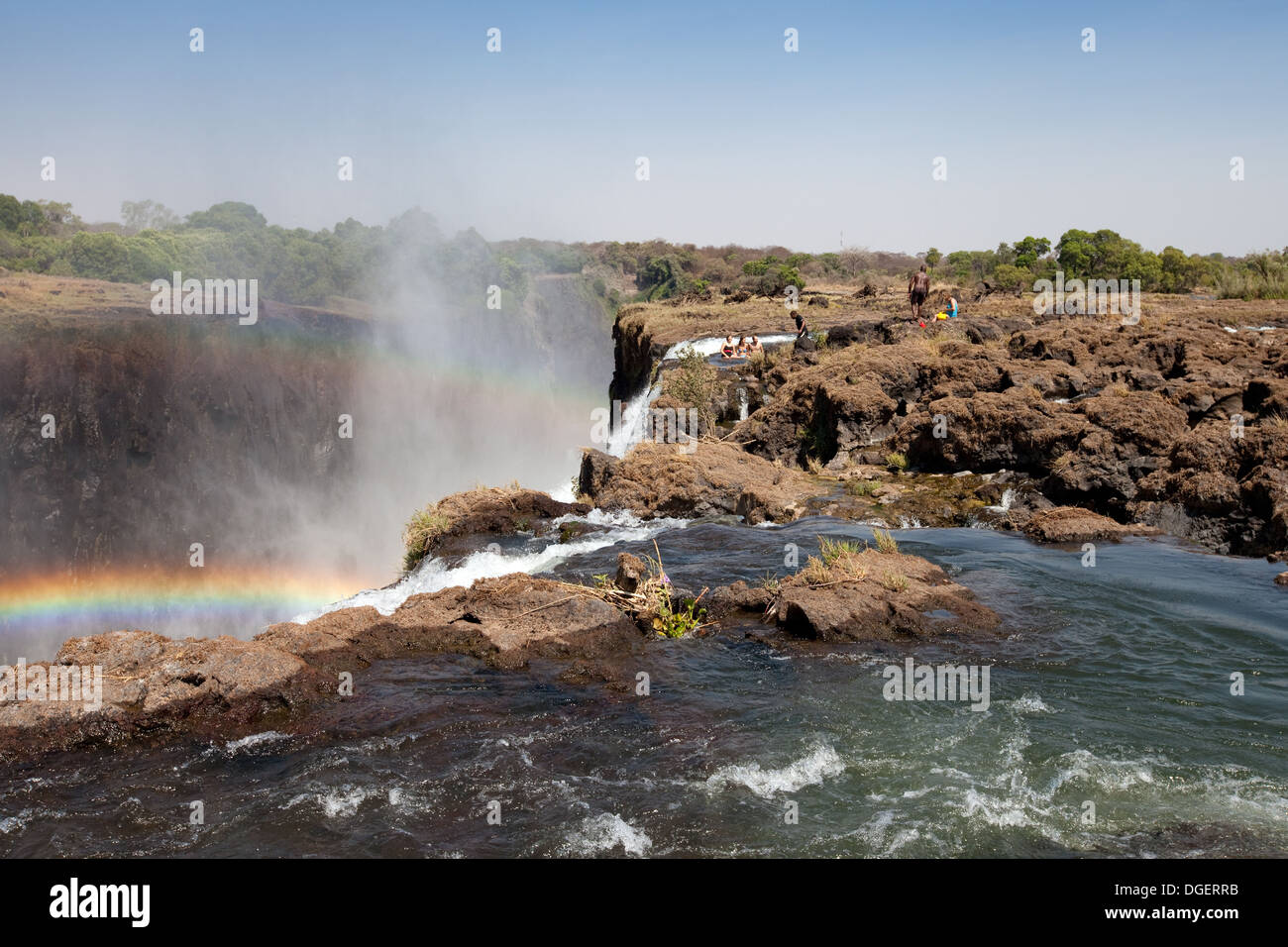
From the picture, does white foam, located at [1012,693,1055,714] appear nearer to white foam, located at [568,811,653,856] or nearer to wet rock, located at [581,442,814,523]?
white foam, located at [568,811,653,856]

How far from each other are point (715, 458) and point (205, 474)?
39767 mm

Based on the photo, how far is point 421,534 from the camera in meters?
15.1

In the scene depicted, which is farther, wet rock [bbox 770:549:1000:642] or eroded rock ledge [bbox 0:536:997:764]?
wet rock [bbox 770:549:1000:642]

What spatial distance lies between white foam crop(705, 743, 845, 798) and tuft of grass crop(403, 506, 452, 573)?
965 cm

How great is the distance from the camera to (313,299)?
244ft

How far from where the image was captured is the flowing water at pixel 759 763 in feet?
18.0

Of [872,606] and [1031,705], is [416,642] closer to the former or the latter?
[872,606]

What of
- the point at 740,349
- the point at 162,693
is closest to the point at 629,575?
the point at 162,693

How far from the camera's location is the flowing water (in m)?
5.48

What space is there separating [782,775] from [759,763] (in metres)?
0.23

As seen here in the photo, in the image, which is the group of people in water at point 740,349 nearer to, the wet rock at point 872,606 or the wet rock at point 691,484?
the wet rock at point 691,484

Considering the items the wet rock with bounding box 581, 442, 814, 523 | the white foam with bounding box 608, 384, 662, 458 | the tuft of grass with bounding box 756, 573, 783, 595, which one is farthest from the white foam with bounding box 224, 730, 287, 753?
the white foam with bounding box 608, 384, 662, 458

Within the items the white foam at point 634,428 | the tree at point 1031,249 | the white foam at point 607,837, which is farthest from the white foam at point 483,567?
the tree at point 1031,249

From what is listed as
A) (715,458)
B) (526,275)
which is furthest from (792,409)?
(526,275)
